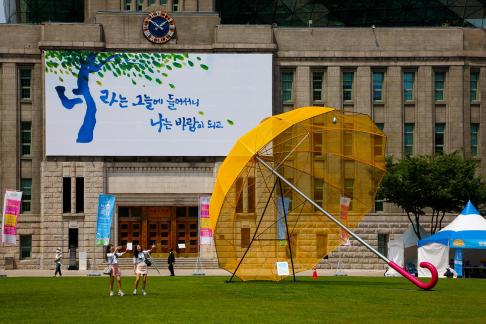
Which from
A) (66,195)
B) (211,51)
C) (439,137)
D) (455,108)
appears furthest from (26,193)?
(455,108)

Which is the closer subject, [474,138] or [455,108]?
[455,108]

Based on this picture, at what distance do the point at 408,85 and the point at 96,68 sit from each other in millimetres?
22207

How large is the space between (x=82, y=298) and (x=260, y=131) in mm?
11775

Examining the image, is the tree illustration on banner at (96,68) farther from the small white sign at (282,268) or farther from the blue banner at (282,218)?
the small white sign at (282,268)

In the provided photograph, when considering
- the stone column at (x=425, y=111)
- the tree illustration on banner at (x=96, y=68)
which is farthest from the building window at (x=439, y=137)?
the tree illustration on banner at (x=96, y=68)

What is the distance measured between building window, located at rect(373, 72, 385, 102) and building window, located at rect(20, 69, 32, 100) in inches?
960

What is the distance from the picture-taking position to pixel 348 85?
84625 mm

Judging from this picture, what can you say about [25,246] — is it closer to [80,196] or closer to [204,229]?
[80,196]

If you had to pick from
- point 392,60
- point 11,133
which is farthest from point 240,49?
point 11,133

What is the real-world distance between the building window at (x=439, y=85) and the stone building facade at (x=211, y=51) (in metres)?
0.07

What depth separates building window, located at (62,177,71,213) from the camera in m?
81.6

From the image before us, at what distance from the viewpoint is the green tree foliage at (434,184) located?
7350cm

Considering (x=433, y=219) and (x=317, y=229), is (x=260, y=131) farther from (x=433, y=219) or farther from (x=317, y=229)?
(x=433, y=219)

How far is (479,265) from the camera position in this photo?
220ft
